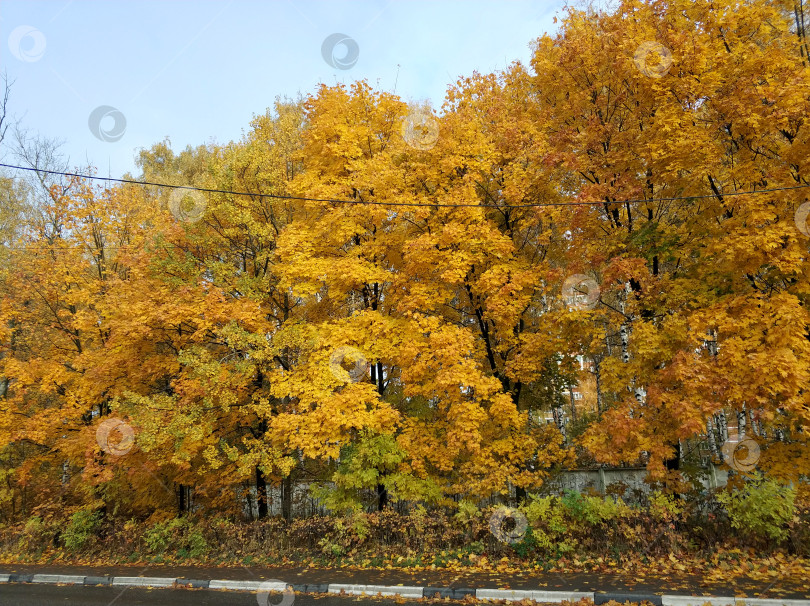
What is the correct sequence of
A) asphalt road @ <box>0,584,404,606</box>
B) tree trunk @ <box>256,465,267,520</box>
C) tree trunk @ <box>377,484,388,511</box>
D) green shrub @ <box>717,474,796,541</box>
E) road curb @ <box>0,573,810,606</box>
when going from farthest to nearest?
tree trunk @ <box>256,465,267,520</box>, tree trunk @ <box>377,484,388,511</box>, green shrub @ <box>717,474,796,541</box>, asphalt road @ <box>0,584,404,606</box>, road curb @ <box>0,573,810,606</box>

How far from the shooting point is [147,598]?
8.27m

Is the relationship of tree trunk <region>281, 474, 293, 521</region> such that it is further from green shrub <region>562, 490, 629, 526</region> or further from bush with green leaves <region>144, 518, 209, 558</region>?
green shrub <region>562, 490, 629, 526</region>

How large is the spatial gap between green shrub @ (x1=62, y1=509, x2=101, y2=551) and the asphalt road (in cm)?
313

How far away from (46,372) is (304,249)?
8623 mm

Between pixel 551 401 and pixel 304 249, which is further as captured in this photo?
pixel 551 401

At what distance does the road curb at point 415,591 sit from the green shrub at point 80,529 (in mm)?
2524

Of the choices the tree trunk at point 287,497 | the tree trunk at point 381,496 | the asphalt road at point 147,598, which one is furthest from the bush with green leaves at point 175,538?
the tree trunk at point 381,496

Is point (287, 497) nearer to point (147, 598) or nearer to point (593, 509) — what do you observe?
point (147, 598)

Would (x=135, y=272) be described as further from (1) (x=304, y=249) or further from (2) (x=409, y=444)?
(2) (x=409, y=444)

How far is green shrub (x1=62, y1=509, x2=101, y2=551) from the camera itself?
12.8 m

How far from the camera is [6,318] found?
540 inches

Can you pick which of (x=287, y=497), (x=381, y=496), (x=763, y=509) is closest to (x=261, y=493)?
(x=287, y=497)

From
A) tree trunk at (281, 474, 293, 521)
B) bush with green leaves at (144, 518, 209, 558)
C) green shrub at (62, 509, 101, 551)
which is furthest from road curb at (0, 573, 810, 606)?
tree trunk at (281, 474, 293, 521)

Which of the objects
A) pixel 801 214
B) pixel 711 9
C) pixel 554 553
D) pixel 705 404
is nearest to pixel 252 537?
pixel 554 553
